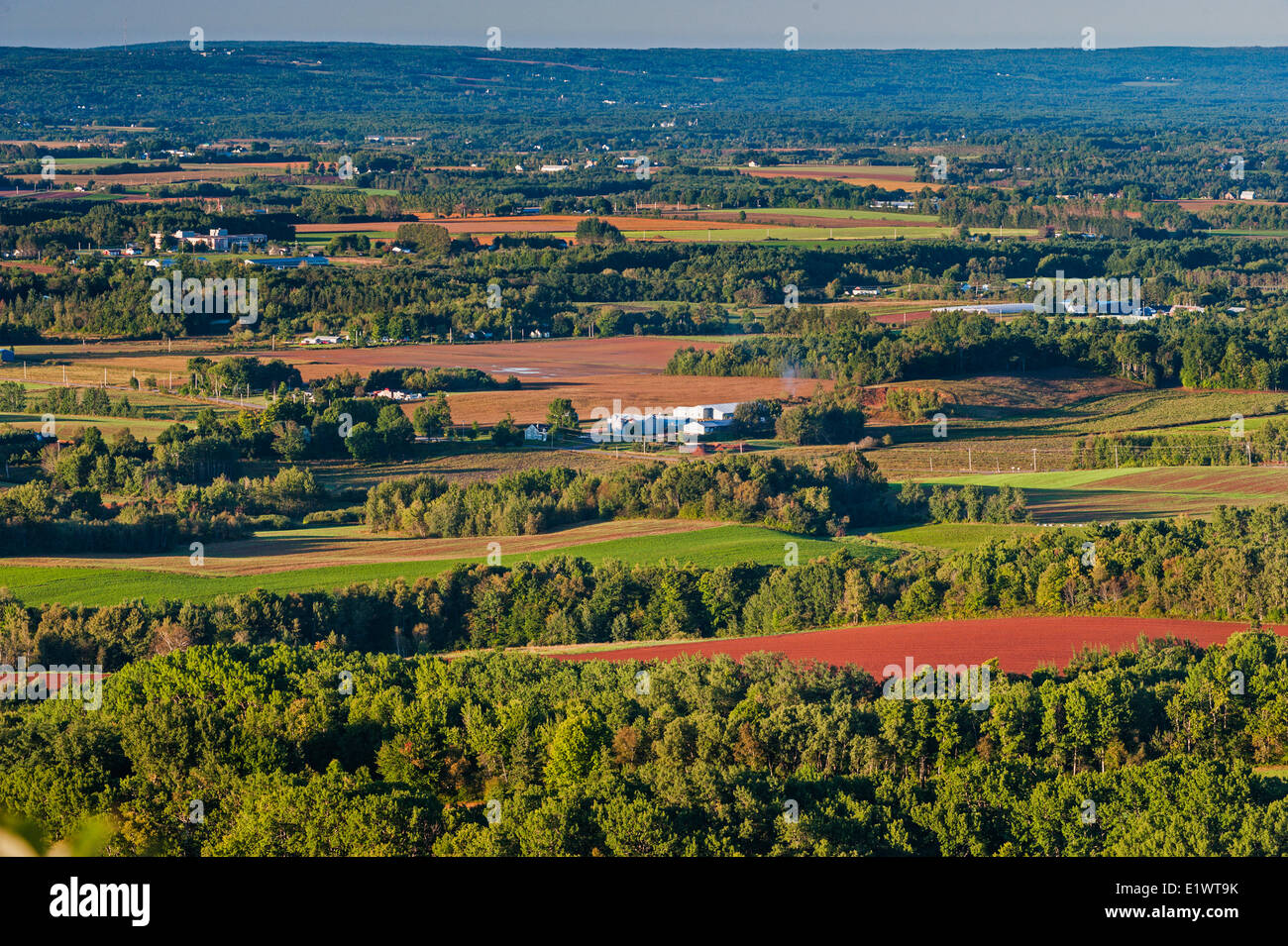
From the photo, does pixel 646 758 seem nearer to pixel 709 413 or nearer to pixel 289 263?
pixel 709 413

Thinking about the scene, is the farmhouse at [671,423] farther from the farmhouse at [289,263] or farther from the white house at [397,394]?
the farmhouse at [289,263]

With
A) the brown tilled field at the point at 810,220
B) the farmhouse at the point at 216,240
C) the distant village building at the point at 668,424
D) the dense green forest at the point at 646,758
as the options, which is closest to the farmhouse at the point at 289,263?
the farmhouse at the point at 216,240

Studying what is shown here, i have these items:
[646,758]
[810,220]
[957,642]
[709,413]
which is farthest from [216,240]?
[646,758]

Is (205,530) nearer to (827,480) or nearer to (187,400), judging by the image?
(827,480)

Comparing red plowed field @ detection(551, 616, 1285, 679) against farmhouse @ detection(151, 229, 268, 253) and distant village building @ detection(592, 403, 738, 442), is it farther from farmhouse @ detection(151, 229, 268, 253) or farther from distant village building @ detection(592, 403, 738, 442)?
farmhouse @ detection(151, 229, 268, 253)

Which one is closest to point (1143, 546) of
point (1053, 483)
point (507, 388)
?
point (1053, 483)

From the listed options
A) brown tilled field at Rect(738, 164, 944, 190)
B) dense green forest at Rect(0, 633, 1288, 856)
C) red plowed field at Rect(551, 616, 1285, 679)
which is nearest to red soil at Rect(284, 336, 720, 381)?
red plowed field at Rect(551, 616, 1285, 679)
